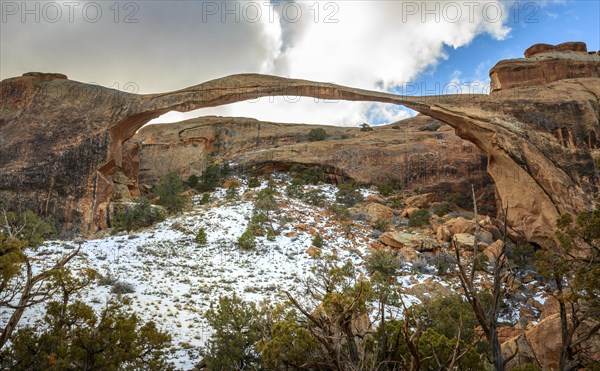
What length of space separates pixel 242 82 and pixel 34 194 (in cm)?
913

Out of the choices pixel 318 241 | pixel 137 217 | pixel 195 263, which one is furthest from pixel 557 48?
pixel 137 217

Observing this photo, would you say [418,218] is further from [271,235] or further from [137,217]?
[137,217]

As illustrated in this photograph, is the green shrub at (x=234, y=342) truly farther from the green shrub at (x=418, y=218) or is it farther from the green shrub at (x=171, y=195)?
the green shrub at (x=171, y=195)

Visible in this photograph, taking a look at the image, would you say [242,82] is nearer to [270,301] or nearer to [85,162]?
[85,162]

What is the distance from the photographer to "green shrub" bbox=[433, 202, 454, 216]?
21.0 m

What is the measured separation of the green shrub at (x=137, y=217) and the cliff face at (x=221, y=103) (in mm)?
795

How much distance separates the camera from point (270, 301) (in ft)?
36.0

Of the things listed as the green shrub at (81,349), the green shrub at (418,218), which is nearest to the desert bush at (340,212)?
the green shrub at (418,218)

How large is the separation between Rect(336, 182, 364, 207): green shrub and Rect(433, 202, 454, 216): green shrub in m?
4.02

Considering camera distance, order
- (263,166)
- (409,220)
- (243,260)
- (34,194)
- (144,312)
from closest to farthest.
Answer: (144,312) → (243,260) → (34,194) → (409,220) → (263,166)

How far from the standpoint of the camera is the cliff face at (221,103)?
1493 centimetres

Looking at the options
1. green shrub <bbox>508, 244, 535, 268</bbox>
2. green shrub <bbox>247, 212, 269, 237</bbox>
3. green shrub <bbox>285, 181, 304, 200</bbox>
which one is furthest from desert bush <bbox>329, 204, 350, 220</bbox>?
green shrub <bbox>508, 244, 535, 268</bbox>

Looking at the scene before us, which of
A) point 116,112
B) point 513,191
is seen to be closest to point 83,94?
point 116,112

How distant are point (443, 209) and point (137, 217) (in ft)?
48.3
